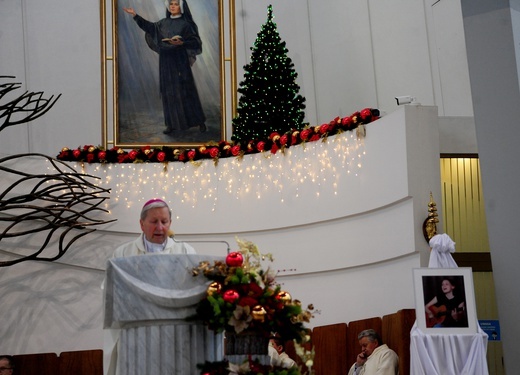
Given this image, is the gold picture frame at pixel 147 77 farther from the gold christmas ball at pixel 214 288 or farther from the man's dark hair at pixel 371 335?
the gold christmas ball at pixel 214 288

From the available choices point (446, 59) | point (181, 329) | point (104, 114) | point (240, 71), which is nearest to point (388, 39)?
point (446, 59)

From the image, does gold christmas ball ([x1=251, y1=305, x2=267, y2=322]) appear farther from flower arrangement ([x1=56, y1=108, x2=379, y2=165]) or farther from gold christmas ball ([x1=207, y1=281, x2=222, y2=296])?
flower arrangement ([x1=56, y1=108, x2=379, y2=165])

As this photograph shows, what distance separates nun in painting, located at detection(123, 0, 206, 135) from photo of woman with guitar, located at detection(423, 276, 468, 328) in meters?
5.48

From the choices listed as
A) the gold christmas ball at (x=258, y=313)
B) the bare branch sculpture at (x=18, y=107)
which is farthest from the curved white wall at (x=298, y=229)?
the gold christmas ball at (x=258, y=313)

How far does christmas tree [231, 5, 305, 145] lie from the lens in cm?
1052

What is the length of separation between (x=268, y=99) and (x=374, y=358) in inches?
149

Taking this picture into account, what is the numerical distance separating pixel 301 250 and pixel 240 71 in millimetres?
3630

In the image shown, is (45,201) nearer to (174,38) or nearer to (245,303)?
(174,38)

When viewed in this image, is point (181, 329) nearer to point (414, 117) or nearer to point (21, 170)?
point (414, 117)

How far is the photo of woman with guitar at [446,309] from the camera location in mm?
7535

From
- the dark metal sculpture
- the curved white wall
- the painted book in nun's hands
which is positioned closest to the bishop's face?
the curved white wall

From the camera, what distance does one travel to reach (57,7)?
1228 cm

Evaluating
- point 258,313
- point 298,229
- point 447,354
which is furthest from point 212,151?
point 258,313

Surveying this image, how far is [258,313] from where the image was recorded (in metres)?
5.01
